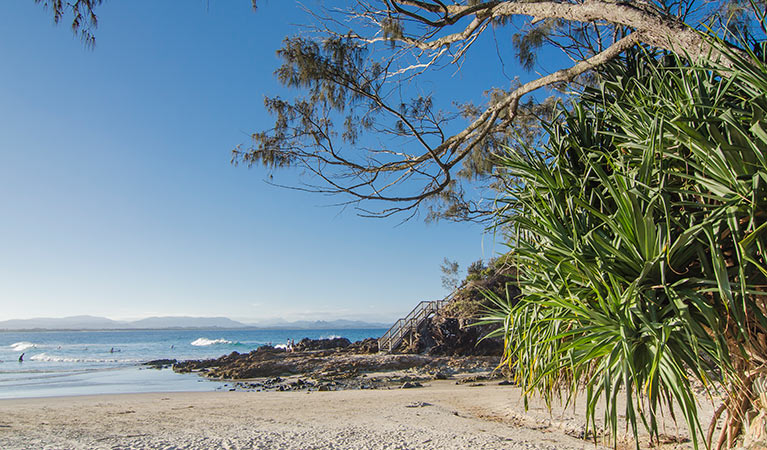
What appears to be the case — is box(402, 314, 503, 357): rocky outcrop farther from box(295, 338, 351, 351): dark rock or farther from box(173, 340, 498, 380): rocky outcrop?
box(295, 338, 351, 351): dark rock

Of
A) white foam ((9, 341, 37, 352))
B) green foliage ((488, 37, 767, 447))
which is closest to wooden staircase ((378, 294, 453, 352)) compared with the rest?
green foliage ((488, 37, 767, 447))

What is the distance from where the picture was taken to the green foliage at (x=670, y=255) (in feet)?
10.4

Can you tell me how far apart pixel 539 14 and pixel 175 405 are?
10227 mm

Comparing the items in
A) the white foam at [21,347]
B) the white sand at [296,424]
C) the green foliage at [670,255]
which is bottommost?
the white foam at [21,347]

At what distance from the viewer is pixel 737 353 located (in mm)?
3773

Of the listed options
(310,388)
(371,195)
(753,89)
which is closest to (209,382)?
(310,388)

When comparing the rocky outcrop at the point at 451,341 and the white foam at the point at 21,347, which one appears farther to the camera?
the white foam at the point at 21,347

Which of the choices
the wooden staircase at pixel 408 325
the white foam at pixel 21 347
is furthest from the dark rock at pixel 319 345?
the white foam at pixel 21 347

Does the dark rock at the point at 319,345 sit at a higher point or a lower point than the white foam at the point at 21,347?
higher

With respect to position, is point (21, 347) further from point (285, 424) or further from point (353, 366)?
point (285, 424)

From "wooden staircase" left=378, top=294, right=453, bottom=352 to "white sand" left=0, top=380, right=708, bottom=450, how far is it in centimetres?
1253

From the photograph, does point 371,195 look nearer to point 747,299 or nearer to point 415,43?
point 415,43

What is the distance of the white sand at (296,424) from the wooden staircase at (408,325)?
1253 centimetres

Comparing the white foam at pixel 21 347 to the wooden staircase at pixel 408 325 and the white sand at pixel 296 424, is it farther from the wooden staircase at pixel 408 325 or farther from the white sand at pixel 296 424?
the white sand at pixel 296 424
